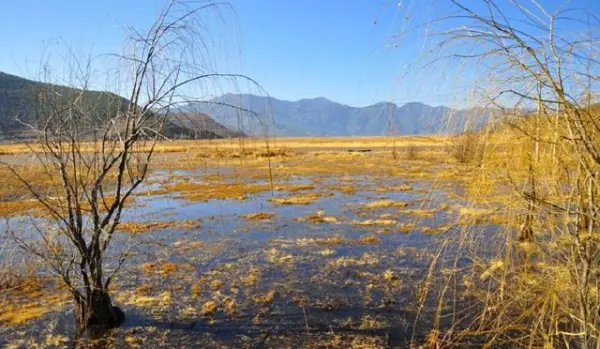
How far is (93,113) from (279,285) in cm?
522

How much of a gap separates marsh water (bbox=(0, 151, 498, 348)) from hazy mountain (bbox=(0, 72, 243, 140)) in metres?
1.80

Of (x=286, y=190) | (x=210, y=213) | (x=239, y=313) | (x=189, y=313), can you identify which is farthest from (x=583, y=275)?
(x=286, y=190)

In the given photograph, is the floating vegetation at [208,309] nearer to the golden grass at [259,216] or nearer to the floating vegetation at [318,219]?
the floating vegetation at [318,219]

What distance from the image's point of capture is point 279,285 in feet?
31.4

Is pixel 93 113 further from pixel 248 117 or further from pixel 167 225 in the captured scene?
pixel 167 225

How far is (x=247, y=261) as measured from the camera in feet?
38.0

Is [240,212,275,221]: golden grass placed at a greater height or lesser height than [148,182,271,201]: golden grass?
greater

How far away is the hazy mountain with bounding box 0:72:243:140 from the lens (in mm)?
6238

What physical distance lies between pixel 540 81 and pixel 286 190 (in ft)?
77.5

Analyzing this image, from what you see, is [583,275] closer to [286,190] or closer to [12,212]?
[12,212]

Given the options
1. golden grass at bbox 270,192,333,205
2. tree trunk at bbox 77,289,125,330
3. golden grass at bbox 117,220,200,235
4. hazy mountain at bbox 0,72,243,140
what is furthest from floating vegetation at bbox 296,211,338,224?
hazy mountain at bbox 0,72,243,140

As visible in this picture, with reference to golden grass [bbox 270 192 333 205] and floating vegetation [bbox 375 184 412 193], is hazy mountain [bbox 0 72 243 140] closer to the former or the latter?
golden grass [bbox 270 192 333 205]

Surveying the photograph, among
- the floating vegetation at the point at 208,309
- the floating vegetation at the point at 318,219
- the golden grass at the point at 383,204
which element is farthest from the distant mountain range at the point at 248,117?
the golden grass at the point at 383,204

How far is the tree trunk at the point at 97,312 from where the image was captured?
734 cm
